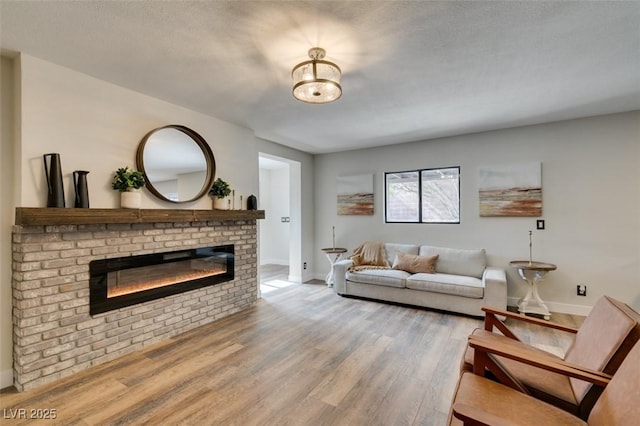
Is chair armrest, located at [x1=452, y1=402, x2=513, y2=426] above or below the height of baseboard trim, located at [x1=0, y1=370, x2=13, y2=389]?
above

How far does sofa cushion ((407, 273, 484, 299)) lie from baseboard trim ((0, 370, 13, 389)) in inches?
161

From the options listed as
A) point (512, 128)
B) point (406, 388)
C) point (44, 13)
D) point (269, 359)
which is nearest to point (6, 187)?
point (44, 13)

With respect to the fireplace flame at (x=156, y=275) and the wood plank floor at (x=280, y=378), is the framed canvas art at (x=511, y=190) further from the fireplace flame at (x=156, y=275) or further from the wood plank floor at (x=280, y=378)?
the fireplace flame at (x=156, y=275)

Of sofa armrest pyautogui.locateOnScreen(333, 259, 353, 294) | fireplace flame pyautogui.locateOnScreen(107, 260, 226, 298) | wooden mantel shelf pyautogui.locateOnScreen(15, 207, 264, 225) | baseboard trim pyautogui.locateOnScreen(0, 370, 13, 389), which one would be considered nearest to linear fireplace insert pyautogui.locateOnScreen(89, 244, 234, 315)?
fireplace flame pyautogui.locateOnScreen(107, 260, 226, 298)

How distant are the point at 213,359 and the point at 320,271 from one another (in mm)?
3391

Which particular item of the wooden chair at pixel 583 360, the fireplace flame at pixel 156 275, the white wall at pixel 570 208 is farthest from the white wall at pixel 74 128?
the white wall at pixel 570 208

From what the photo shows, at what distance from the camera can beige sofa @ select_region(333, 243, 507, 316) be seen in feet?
11.9

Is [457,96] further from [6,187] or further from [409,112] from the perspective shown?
[6,187]

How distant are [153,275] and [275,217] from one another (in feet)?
16.0

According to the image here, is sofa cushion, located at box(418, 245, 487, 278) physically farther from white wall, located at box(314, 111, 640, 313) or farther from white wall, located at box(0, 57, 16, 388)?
white wall, located at box(0, 57, 16, 388)

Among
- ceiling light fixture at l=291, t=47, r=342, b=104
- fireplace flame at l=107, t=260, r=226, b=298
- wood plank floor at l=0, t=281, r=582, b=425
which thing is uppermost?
ceiling light fixture at l=291, t=47, r=342, b=104

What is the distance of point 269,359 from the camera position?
8.68 feet

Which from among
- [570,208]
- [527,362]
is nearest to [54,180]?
A: [527,362]

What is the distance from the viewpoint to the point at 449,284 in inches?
148
